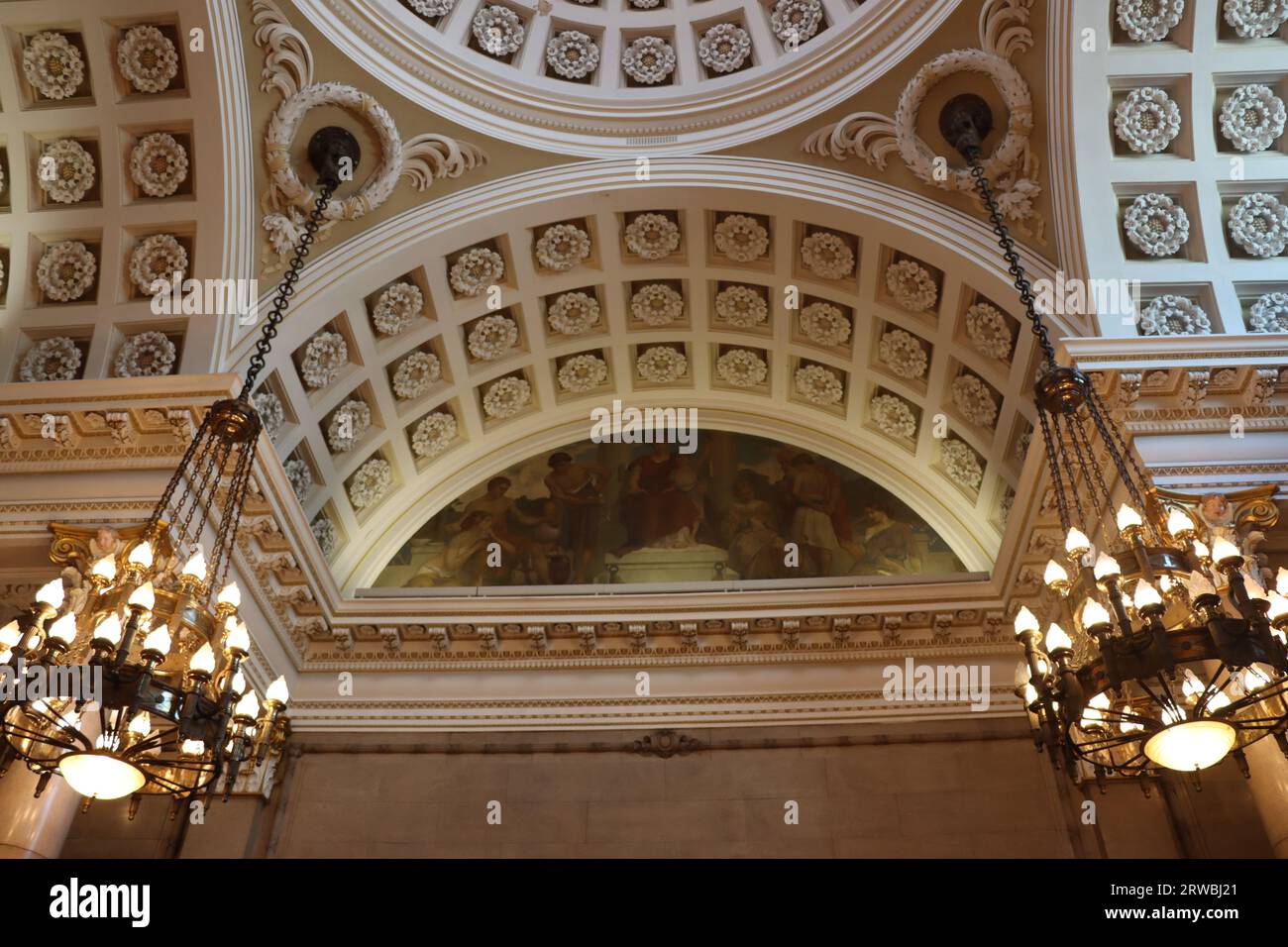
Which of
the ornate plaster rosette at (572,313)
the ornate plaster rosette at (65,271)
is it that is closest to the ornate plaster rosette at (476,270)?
the ornate plaster rosette at (572,313)

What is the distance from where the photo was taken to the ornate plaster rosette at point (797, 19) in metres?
11.3

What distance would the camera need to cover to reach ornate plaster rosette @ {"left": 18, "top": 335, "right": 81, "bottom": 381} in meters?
9.84

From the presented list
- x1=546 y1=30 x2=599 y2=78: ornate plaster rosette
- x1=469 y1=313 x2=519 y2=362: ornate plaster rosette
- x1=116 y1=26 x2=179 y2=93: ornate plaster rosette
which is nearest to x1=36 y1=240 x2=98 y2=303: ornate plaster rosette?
x1=116 y1=26 x2=179 y2=93: ornate plaster rosette

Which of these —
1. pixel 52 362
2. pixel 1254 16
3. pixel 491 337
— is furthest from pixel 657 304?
pixel 1254 16

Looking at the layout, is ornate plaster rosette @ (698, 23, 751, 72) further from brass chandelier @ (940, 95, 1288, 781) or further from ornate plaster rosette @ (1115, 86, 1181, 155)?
brass chandelier @ (940, 95, 1288, 781)

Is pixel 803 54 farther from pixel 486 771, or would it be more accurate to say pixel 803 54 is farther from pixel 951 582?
pixel 486 771

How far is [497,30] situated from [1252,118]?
786cm

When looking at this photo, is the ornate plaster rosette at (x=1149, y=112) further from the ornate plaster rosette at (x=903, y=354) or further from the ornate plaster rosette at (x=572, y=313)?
the ornate plaster rosette at (x=572, y=313)

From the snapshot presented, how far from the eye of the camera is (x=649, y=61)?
11656 mm

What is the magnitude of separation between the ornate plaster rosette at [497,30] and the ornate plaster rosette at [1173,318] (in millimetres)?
7336

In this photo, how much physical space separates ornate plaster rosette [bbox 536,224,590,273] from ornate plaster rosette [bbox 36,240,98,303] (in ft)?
15.3

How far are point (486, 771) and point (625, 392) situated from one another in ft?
17.5

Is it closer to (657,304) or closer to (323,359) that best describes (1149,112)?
(657,304)

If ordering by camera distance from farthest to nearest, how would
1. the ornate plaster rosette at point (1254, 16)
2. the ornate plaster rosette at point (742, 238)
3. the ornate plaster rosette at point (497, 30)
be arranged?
the ornate plaster rosette at point (742, 238) < the ornate plaster rosette at point (497, 30) < the ornate plaster rosette at point (1254, 16)
